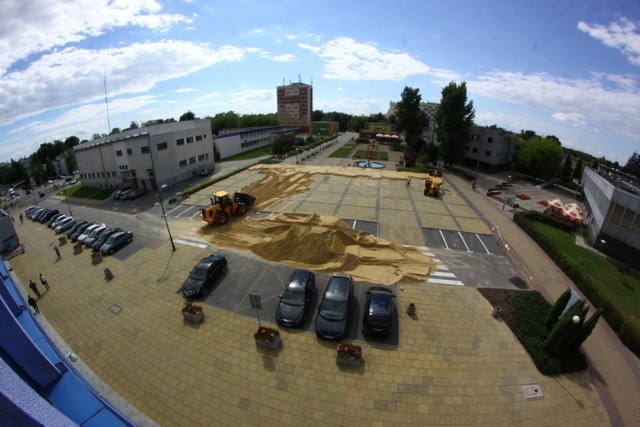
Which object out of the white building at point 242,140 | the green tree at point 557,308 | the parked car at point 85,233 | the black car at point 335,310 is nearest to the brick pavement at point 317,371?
the black car at point 335,310

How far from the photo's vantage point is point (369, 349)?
529 inches

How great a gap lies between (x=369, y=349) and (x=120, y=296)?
50.4 feet

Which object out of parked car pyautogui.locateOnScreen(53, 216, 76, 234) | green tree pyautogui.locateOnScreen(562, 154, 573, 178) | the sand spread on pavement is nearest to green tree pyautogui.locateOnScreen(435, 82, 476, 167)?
green tree pyautogui.locateOnScreen(562, 154, 573, 178)

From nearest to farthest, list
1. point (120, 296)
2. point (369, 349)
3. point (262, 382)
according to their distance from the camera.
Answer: point (262, 382) → point (369, 349) → point (120, 296)

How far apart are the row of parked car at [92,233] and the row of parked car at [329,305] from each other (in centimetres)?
1059

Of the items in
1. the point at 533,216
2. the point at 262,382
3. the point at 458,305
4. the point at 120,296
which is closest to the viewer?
the point at 262,382

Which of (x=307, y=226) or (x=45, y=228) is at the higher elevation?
(x=307, y=226)

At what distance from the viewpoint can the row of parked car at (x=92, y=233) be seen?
77.7 feet

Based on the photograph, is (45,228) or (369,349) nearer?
(369,349)

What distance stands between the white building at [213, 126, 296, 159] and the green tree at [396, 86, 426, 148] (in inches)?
1410

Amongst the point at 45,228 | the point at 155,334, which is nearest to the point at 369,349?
the point at 155,334

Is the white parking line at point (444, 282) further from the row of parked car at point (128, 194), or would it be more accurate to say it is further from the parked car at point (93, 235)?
the row of parked car at point (128, 194)

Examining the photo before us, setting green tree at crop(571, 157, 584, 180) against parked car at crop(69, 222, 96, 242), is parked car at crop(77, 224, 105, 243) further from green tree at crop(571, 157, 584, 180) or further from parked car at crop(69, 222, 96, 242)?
green tree at crop(571, 157, 584, 180)

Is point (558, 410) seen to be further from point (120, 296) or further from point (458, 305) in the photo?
point (120, 296)
